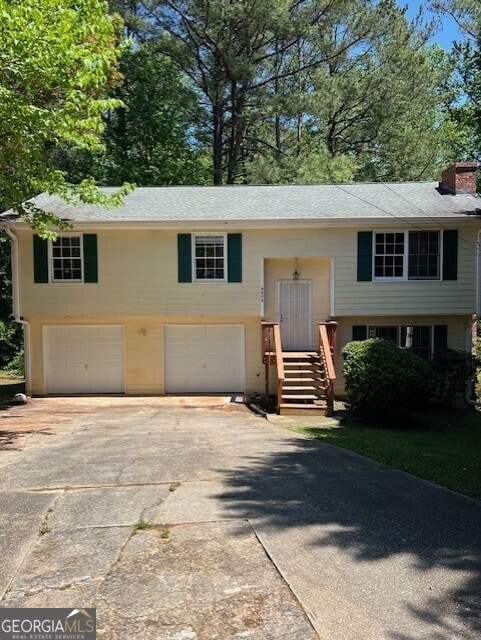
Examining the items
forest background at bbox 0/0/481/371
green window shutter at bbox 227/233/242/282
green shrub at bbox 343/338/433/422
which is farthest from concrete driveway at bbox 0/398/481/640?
forest background at bbox 0/0/481/371

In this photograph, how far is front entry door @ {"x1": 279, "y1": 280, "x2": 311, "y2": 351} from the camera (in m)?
15.3

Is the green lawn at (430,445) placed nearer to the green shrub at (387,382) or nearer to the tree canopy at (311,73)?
the green shrub at (387,382)

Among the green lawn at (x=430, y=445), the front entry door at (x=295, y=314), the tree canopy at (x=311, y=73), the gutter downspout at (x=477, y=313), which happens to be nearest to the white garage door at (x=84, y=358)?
the front entry door at (x=295, y=314)

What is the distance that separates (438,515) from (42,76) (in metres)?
8.86

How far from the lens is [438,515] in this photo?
16.3 feet

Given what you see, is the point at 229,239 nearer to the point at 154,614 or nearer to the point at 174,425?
the point at 174,425

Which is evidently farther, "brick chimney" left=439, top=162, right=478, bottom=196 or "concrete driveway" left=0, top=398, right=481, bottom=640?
"brick chimney" left=439, top=162, right=478, bottom=196

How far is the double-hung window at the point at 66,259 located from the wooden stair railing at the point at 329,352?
7.03 meters

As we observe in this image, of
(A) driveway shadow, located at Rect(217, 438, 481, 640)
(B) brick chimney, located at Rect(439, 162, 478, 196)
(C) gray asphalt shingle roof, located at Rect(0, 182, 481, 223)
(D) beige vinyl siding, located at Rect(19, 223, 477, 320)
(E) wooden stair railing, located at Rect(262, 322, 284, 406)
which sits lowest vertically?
(A) driveway shadow, located at Rect(217, 438, 481, 640)

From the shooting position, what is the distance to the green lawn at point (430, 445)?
6.58 meters

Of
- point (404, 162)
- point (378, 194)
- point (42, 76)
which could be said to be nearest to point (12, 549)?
point (42, 76)

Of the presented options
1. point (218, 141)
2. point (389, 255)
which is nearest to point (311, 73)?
point (218, 141)

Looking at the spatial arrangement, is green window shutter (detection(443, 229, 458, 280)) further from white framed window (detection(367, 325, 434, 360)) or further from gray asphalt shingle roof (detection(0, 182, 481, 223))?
white framed window (detection(367, 325, 434, 360))

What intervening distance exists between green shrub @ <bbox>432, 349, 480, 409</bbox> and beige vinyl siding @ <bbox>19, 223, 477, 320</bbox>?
164cm
